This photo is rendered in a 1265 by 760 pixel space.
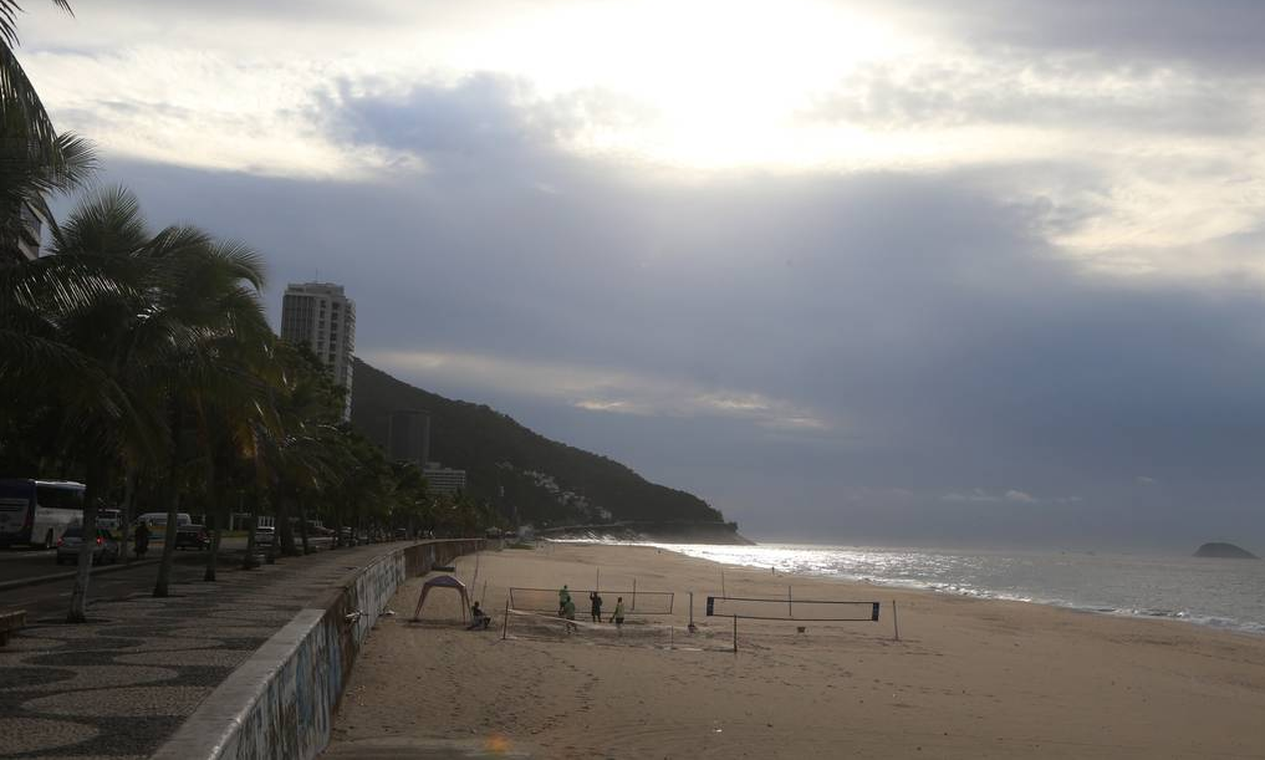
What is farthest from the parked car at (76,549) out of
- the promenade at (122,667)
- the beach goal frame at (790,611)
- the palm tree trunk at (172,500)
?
the beach goal frame at (790,611)

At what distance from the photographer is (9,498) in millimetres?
45594

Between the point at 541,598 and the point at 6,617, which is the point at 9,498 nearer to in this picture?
the point at 541,598

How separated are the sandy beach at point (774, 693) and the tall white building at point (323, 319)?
124m

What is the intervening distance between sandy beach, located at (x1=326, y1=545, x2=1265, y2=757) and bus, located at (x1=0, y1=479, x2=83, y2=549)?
73.4 feet

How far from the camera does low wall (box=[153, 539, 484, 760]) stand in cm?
610

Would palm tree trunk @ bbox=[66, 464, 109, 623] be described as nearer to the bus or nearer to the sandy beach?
the sandy beach

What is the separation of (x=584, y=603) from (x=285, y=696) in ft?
97.4

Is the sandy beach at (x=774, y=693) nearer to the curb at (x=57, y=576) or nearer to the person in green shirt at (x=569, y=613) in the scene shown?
the person in green shirt at (x=569, y=613)

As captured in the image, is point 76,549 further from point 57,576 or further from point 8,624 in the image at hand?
point 8,624

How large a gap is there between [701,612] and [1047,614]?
730 inches

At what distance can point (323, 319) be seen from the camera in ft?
497

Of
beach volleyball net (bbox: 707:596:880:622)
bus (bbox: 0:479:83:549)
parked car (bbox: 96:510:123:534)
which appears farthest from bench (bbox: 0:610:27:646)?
parked car (bbox: 96:510:123:534)

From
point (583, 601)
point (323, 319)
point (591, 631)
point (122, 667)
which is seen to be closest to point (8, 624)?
point (122, 667)

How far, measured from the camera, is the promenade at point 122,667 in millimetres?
8719
